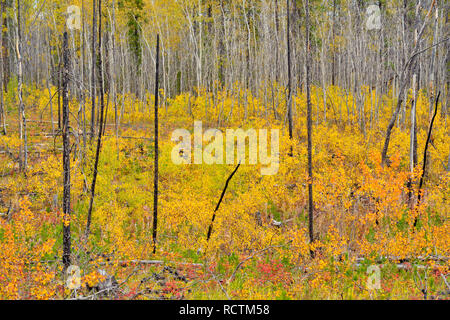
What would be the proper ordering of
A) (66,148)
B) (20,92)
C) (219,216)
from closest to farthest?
(66,148) < (219,216) < (20,92)

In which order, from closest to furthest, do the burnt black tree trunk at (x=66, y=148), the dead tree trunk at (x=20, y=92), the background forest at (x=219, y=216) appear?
the burnt black tree trunk at (x=66, y=148) < the background forest at (x=219, y=216) < the dead tree trunk at (x=20, y=92)

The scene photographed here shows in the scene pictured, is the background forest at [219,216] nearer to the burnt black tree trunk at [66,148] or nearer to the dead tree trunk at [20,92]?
the burnt black tree trunk at [66,148]

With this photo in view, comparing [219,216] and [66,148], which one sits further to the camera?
[219,216]

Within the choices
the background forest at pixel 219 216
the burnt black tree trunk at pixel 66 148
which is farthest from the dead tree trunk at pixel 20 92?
the burnt black tree trunk at pixel 66 148

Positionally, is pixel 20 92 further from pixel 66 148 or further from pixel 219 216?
pixel 219 216

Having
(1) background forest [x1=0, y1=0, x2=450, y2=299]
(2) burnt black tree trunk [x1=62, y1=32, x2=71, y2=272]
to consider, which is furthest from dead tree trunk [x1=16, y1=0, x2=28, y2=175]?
(2) burnt black tree trunk [x1=62, y1=32, x2=71, y2=272]

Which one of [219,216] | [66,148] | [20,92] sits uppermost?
[20,92]

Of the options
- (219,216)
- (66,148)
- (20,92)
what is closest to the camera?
(66,148)

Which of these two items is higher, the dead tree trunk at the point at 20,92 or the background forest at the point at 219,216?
the dead tree trunk at the point at 20,92

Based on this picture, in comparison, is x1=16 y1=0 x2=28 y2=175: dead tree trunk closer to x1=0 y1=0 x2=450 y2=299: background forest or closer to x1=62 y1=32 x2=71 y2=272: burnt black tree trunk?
x1=0 y1=0 x2=450 y2=299: background forest

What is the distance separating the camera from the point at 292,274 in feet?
30.1

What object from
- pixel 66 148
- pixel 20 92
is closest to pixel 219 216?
pixel 66 148
